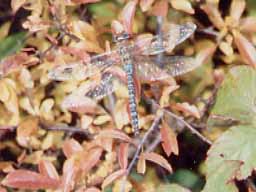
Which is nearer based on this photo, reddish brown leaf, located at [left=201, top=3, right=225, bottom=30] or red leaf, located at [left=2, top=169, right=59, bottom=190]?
red leaf, located at [left=2, top=169, right=59, bottom=190]

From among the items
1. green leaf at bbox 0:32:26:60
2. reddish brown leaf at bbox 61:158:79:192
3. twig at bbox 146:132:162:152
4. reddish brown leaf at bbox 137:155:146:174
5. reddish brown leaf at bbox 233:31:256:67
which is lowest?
twig at bbox 146:132:162:152

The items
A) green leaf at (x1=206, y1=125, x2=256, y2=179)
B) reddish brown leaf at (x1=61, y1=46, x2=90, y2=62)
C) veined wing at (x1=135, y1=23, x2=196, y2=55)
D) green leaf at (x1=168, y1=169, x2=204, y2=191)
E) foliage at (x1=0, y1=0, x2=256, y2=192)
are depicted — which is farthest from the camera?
green leaf at (x1=168, y1=169, x2=204, y2=191)

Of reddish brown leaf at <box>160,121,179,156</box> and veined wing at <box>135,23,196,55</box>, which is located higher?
veined wing at <box>135,23,196,55</box>

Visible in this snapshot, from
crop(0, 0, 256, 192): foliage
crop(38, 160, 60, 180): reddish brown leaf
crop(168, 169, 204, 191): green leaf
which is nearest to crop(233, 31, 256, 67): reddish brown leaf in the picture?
crop(0, 0, 256, 192): foliage

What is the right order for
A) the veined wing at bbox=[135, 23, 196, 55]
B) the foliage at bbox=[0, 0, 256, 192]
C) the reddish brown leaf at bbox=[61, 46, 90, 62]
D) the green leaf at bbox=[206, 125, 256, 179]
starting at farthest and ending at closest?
the veined wing at bbox=[135, 23, 196, 55]
the reddish brown leaf at bbox=[61, 46, 90, 62]
the foliage at bbox=[0, 0, 256, 192]
the green leaf at bbox=[206, 125, 256, 179]

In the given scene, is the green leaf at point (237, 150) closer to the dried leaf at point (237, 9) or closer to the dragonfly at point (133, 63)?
the dragonfly at point (133, 63)

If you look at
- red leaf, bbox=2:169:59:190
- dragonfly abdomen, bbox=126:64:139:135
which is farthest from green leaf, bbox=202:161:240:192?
red leaf, bbox=2:169:59:190

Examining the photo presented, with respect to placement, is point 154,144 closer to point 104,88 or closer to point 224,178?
point 104,88

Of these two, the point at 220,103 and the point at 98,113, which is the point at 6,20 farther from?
the point at 220,103

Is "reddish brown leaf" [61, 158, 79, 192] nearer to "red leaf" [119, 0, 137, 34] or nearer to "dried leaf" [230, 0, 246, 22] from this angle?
"red leaf" [119, 0, 137, 34]
